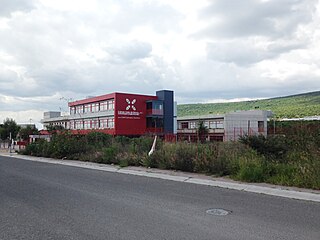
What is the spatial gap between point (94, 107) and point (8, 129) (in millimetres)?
22153

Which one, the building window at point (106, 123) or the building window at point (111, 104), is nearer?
the building window at point (106, 123)

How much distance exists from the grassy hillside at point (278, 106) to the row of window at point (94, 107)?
147ft

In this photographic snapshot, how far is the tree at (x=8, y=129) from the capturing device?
293 feet

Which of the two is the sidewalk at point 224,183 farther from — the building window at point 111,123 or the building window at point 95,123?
the building window at point 95,123

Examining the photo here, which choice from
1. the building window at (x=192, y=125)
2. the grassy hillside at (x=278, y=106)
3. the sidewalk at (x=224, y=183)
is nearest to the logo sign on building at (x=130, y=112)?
the building window at (x=192, y=125)

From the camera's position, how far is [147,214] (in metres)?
8.28

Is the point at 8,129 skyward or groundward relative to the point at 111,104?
groundward

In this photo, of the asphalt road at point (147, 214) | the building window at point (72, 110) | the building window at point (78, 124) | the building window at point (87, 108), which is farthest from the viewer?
the building window at point (72, 110)

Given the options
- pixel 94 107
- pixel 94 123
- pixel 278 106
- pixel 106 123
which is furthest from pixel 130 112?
pixel 278 106

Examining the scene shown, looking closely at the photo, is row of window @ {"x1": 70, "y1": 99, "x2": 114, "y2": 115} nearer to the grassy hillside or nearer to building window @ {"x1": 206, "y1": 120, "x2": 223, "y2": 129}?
building window @ {"x1": 206, "y1": 120, "x2": 223, "y2": 129}

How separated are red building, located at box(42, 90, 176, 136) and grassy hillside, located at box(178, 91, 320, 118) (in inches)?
1355

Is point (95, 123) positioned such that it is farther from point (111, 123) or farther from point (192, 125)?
point (192, 125)

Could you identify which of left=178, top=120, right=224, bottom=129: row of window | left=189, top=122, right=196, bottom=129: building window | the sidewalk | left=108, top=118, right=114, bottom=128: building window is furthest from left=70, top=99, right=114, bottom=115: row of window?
the sidewalk

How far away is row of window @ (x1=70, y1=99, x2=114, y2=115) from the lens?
7807 centimetres
